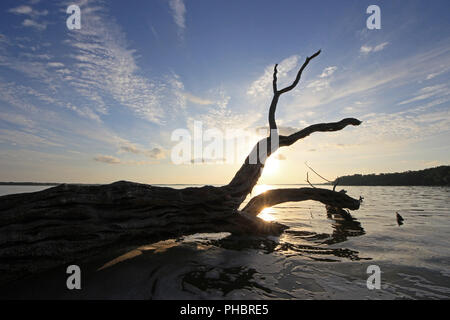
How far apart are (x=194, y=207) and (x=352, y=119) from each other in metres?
7.39

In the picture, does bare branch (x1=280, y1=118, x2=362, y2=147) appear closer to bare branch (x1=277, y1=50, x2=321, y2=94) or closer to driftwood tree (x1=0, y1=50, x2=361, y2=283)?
bare branch (x1=277, y1=50, x2=321, y2=94)

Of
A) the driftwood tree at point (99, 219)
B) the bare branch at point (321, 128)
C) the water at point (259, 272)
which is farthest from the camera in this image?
the bare branch at point (321, 128)

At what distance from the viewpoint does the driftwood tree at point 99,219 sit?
11.1 ft

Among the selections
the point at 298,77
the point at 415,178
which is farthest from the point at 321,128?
the point at 415,178

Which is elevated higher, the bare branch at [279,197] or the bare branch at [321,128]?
the bare branch at [321,128]

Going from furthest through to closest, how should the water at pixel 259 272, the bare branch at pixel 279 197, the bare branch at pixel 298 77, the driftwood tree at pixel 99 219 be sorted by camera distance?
the bare branch at pixel 298 77
the bare branch at pixel 279 197
the driftwood tree at pixel 99 219
the water at pixel 259 272

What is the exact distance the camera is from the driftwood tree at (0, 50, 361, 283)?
3.38 m

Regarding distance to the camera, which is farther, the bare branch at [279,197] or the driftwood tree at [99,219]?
the bare branch at [279,197]

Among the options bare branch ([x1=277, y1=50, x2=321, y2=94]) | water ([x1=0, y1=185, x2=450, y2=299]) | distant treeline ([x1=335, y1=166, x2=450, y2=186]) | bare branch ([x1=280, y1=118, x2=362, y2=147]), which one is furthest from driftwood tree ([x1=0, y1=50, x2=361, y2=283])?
distant treeline ([x1=335, y1=166, x2=450, y2=186])

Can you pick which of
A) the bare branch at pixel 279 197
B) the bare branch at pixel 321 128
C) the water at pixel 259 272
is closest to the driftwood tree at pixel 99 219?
the water at pixel 259 272

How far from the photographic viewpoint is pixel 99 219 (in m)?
4.12

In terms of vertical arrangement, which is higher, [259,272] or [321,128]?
[321,128]

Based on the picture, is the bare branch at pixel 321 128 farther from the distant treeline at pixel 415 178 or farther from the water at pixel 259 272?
the distant treeline at pixel 415 178

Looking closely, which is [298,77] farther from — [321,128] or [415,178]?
[415,178]
